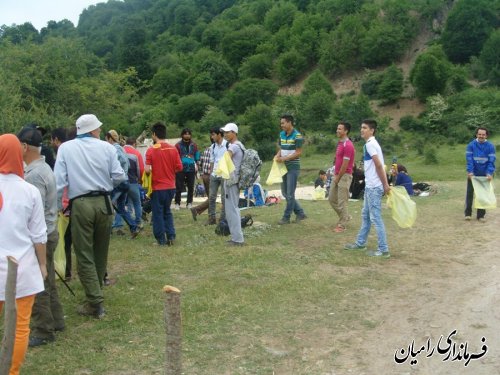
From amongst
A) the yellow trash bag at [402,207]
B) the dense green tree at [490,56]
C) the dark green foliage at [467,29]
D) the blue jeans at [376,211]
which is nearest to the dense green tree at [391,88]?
the dense green tree at [490,56]

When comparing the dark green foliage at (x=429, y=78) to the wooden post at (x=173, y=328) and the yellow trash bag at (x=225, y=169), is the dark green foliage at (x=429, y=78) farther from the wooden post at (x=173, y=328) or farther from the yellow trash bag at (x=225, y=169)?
the wooden post at (x=173, y=328)

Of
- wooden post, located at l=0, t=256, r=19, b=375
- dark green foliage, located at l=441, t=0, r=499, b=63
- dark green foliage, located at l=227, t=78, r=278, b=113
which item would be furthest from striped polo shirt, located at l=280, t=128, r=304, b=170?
dark green foliage, located at l=441, t=0, r=499, b=63

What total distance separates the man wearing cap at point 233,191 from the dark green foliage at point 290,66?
73453 mm

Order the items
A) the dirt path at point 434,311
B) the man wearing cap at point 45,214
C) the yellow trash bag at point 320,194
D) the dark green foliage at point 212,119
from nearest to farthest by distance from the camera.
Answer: the dirt path at point 434,311 < the man wearing cap at point 45,214 < the yellow trash bag at point 320,194 < the dark green foliage at point 212,119

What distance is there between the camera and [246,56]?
297 ft

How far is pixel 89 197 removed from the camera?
200 inches

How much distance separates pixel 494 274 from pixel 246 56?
87.2 meters

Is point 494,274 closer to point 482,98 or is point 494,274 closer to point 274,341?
point 274,341

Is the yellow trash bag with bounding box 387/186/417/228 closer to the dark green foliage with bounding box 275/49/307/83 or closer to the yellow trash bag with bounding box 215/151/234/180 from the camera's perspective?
the yellow trash bag with bounding box 215/151/234/180

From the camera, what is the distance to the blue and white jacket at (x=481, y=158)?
9836 mm

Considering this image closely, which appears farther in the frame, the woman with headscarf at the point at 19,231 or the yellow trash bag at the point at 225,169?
the yellow trash bag at the point at 225,169

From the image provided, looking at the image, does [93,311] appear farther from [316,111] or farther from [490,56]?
[490,56]

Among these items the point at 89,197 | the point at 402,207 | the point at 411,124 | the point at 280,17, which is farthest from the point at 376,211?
the point at 280,17

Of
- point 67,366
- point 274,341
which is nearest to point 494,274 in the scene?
point 274,341
